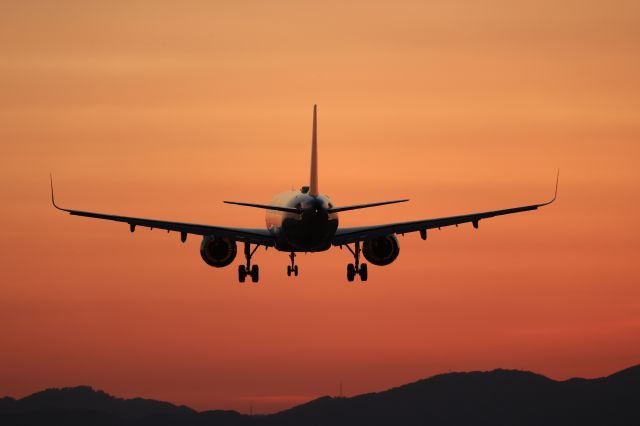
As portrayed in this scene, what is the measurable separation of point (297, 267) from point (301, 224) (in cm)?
1081

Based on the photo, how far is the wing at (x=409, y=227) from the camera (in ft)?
367

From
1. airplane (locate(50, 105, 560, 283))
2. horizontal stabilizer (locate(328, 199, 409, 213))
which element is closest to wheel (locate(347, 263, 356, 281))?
airplane (locate(50, 105, 560, 283))

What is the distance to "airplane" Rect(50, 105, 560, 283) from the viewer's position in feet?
340

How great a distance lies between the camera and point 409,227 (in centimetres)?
11500

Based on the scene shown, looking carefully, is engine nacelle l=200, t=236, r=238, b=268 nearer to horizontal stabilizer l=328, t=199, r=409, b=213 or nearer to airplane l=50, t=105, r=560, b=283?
airplane l=50, t=105, r=560, b=283

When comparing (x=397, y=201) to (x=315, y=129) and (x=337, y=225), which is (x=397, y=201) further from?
(x=315, y=129)

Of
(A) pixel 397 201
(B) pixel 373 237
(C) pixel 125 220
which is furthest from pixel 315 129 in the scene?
(A) pixel 397 201

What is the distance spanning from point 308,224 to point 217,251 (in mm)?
14697

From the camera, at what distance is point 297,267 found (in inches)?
4476

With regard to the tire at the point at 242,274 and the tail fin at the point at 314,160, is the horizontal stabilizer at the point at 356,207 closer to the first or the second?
the tail fin at the point at 314,160

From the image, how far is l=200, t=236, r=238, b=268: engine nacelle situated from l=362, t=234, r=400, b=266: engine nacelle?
39.0 ft

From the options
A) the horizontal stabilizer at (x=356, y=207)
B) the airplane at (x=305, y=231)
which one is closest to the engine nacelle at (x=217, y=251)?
the airplane at (x=305, y=231)

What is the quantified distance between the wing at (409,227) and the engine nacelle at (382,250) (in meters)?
1.55

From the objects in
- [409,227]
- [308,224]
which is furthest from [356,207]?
[409,227]
